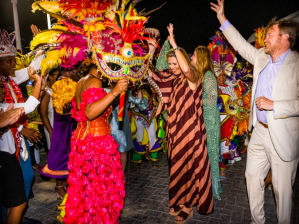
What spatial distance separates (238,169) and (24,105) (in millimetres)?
4438

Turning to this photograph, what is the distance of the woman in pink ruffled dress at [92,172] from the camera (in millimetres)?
2299

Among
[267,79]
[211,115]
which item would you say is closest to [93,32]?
[267,79]

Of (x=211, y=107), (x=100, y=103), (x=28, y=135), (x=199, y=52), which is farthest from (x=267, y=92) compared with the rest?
(x=28, y=135)

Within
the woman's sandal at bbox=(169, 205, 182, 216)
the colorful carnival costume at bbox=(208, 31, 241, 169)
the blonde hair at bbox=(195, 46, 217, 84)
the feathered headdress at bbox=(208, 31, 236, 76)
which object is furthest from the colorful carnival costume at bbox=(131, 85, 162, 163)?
the woman's sandal at bbox=(169, 205, 182, 216)

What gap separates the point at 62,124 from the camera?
365 cm

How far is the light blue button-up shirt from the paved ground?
1.53 m

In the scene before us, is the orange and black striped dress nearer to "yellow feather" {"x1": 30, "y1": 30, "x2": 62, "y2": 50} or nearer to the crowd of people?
the crowd of people

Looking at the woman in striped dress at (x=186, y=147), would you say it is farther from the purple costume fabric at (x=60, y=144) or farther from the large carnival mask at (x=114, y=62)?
the purple costume fabric at (x=60, y=144)

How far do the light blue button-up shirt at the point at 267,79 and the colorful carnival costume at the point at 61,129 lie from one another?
2.54 meters

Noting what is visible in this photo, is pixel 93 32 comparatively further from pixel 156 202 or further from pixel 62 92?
pixel 156 202

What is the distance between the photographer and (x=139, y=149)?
5461 mm

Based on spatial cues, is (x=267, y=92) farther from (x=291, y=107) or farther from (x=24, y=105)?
(x=24, y=105)

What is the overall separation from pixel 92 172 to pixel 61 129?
1.62 m

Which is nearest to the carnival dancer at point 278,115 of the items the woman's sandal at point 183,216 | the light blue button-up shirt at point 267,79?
the light blue button-up shirt at point 267,79
